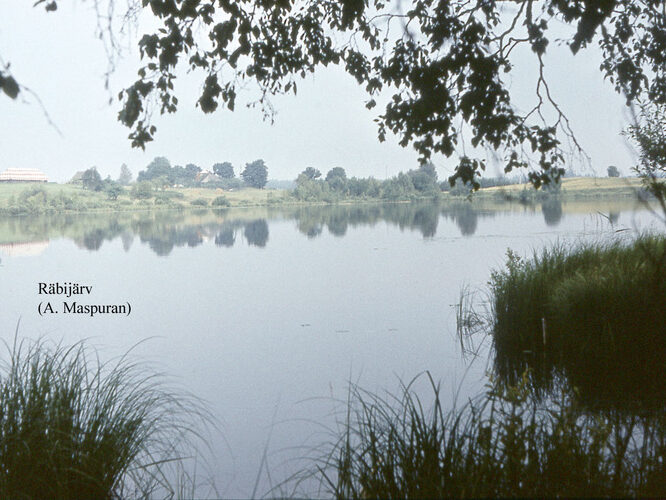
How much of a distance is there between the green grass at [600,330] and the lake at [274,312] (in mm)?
517

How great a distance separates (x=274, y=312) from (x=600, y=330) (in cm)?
710

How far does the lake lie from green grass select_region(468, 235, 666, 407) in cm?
52

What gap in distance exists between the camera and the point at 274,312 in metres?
11.2

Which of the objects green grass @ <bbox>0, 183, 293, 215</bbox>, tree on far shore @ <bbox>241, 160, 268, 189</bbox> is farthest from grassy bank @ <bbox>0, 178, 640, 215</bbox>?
tree on far shore @ <bbox>241, 160, 268, 189</bbox>

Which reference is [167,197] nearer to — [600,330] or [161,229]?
[161,229]

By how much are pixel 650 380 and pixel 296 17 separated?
13.2 ft

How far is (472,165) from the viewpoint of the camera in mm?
4484

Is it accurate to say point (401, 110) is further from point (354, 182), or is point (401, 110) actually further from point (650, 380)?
point (354, 182)

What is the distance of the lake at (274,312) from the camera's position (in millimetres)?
5641

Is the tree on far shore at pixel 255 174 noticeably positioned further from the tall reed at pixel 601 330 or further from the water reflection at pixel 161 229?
the tall reed at pixel 601 330

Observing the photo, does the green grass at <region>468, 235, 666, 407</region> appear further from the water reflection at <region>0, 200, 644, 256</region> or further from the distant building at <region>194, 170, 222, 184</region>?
the distant building at <region>194, 170, 222, 184</region>

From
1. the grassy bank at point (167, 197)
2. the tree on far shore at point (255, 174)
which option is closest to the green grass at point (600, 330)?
the grassy bank at point (167, 197)

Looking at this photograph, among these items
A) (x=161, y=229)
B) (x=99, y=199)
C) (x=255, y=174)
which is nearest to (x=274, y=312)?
(x=161, y=229)

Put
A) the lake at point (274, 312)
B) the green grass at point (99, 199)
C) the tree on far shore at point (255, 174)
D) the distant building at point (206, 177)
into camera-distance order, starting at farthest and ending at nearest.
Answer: the distant building at point (206, 177) < the tree on far shore at point (255, 174) < the green grass at point (99, 199) < the lake at point (274, 312)
